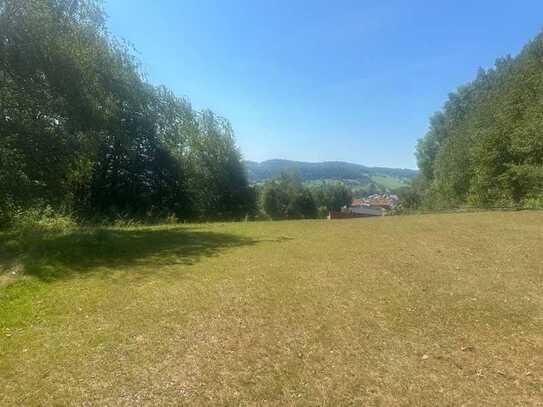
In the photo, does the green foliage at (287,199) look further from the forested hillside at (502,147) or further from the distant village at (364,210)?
the forested hillside at (502,147)

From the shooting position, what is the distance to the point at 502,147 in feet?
83.8

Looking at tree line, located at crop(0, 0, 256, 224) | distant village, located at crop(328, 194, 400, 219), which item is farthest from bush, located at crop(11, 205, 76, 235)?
distant village, located at crop(328, 194, 400, 219)

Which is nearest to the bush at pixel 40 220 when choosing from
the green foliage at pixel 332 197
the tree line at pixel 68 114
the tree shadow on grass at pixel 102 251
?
the tree line at pixel 68 114

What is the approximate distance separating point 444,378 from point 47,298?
21.1 feet

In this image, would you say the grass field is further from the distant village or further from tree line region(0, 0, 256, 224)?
the distant village

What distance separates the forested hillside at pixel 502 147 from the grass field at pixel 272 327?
15588mm

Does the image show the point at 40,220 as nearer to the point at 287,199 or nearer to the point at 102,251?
the point at 102,251

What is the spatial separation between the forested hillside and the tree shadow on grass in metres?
20.0

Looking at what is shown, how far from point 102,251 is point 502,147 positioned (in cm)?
2702

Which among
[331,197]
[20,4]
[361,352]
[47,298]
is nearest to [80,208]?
[20,4]

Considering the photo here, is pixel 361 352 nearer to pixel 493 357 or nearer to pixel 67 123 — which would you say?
pixel 493 357

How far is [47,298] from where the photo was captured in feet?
20.9

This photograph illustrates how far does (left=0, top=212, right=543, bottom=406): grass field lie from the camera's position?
12.2 feet

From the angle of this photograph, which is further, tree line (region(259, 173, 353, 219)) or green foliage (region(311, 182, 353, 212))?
green foliage (region(311, 182, 353, 212))
